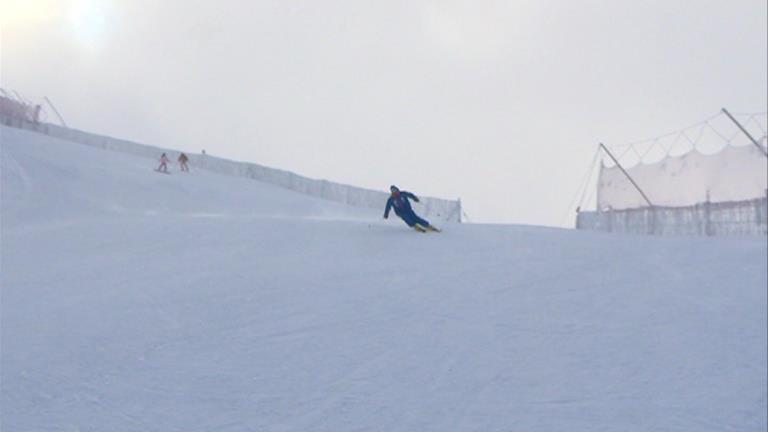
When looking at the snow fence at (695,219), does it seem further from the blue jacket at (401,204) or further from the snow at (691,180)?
the blue jacket at (401,204)

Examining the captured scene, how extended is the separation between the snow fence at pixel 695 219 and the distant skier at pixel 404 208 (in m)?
8.61

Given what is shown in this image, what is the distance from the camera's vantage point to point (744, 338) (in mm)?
8008

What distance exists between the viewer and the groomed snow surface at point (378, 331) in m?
5.82

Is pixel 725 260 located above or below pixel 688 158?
below

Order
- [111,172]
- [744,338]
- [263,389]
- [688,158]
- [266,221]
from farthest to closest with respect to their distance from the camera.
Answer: [111,172], [688,158], [266,221], [744,338], [263,389]

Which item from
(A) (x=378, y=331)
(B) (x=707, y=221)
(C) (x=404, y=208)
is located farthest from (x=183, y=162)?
(A) (x=378, y=331)

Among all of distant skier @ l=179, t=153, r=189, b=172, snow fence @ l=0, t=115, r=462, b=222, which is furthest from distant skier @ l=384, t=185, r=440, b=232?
distant skier @ l=179, t=153, r=189, b=172

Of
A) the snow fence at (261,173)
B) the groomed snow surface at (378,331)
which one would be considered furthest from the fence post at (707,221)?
the snow fence at (261,173)

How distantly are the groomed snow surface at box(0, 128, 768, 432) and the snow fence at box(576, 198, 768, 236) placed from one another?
562 centimetres

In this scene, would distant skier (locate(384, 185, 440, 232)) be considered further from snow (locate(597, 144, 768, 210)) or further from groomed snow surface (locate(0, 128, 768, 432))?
snow (locate(597, 144, 768, 210))

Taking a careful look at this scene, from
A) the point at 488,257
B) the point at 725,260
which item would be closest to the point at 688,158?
the point at 725,260

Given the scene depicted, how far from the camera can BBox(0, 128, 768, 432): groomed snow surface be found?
5.82 m

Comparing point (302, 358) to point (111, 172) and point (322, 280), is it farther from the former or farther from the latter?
point (111, 172)

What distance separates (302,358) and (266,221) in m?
9.33
